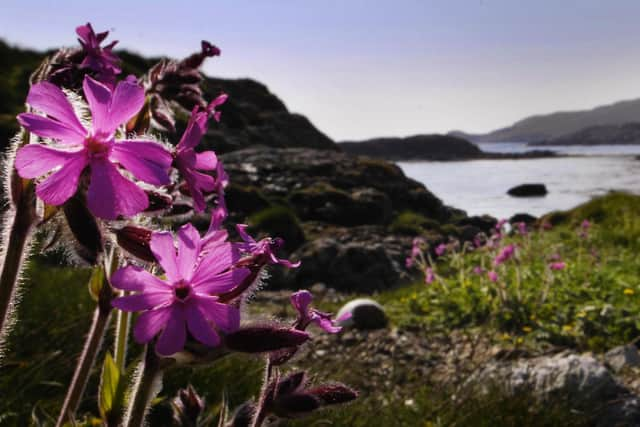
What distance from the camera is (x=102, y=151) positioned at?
0.65 meters

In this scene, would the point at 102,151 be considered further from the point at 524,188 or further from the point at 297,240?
the point at 524,188

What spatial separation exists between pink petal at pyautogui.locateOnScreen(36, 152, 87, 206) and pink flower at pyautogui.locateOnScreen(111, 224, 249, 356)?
10cm

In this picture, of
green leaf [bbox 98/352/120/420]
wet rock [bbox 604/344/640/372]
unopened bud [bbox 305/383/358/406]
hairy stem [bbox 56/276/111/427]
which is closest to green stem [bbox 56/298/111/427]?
hairy stem [bbox 56/276/111/427]

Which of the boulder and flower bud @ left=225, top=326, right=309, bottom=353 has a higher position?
flower bud @ left=225, top=326, right=309, bottom=353

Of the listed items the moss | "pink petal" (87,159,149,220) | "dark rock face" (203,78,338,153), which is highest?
"dark rock face" (203,78,338,153)

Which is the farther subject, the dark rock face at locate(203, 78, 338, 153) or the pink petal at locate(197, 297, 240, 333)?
the dark rock face at locate(203, 78, 338, 153)

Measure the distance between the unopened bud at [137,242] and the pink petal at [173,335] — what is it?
100mm

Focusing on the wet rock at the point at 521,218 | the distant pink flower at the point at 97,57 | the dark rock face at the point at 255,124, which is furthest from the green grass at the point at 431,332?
the dark rock face at the point at 255,124

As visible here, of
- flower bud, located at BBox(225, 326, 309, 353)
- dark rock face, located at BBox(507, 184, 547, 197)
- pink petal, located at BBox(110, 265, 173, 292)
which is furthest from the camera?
dark rock face, located at BBox(507, 184, 547, 197)

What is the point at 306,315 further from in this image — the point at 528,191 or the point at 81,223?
the point at 528,191

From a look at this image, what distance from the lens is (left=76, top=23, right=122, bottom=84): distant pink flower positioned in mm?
1015

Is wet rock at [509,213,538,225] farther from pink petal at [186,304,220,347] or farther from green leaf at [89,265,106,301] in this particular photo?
pink petal at [186,304,220,347]

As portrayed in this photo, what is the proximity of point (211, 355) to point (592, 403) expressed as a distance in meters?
3.09

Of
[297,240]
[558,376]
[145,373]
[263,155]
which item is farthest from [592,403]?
[263,155]
